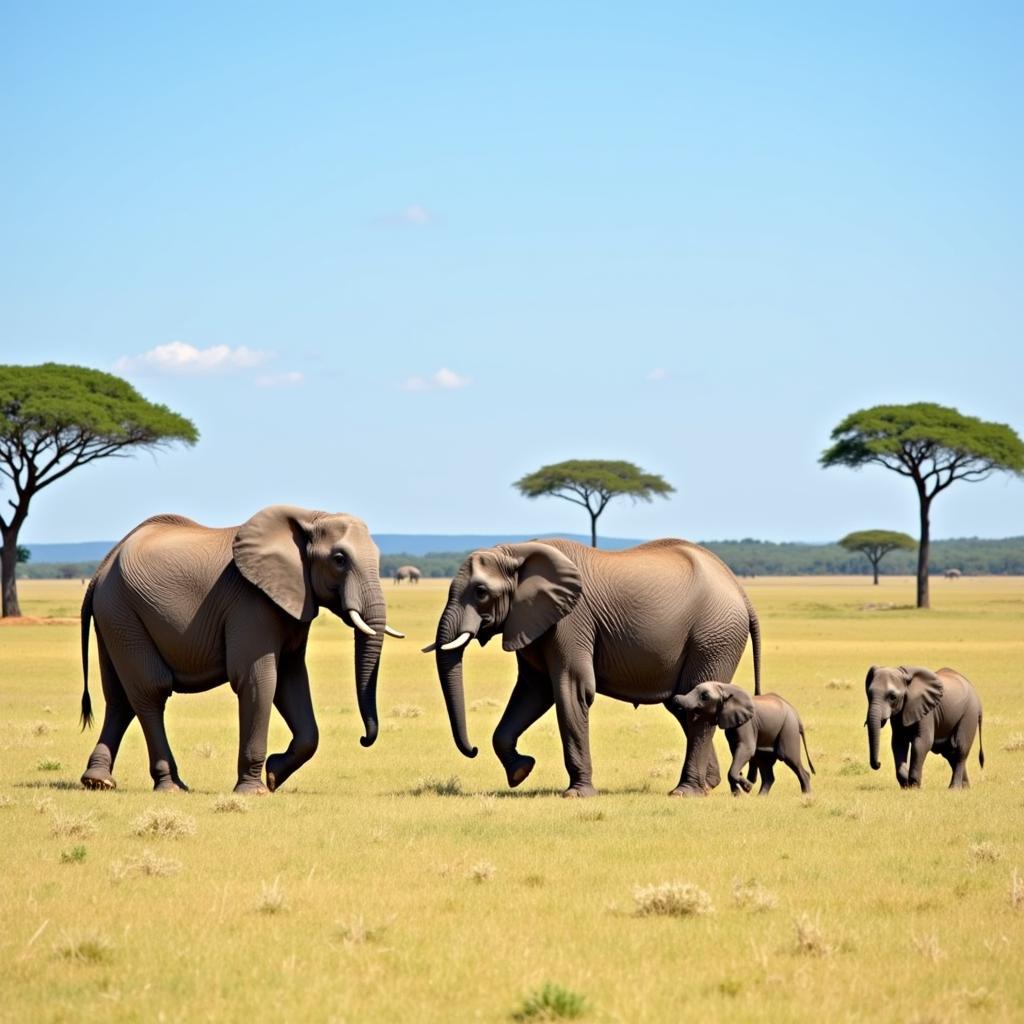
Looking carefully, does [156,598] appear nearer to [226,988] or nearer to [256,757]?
[256,757]

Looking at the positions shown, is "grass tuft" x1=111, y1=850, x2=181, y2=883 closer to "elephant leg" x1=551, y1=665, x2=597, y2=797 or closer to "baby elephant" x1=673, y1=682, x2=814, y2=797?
"elephant leg" x1=551, y1=665, x2=597, y2=797

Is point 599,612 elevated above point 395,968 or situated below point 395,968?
above

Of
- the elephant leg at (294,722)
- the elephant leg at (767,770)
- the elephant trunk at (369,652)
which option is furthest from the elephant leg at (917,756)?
the elephant leg at (294,722)

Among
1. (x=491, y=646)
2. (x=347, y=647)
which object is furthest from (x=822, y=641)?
(x=347, y=647)

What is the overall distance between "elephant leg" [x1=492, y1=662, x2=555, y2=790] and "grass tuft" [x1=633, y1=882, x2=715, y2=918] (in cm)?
666

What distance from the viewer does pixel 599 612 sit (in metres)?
17.3

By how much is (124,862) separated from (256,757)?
4.63m

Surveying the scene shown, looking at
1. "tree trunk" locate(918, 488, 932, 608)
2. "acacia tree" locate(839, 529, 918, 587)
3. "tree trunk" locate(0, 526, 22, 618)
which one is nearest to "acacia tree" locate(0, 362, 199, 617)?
"tree trunk" locate(0, 526, 22, 618)

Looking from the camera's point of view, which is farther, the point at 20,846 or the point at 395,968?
the point at 20,846

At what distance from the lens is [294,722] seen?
1706cm

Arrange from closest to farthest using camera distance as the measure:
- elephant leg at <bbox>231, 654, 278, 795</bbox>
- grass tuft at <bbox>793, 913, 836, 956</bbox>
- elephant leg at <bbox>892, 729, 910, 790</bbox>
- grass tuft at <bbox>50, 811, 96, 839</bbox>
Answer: grass tuft at <bbox>793, 913, 836, 956</bbox>
grass tuft at <bbox>50, 811, 96, 839</bbox>
elephant leg at <bbox>231, 654, 278, 795</bbox>
elephant leg at <bbox>892, 729, 910, 790</bbox>

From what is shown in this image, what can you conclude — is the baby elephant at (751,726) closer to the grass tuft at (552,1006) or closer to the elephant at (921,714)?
the elephant at (921,714)

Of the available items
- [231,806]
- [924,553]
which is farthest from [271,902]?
[924,553]

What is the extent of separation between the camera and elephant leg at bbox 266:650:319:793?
16969 millimetres
